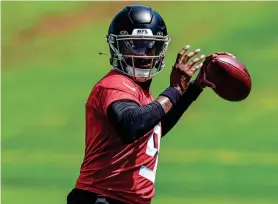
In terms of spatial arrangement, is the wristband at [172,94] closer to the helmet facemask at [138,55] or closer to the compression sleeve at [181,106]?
the helmet facemask at [138,55]

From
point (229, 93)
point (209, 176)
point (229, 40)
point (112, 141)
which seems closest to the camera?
point (112, 141)

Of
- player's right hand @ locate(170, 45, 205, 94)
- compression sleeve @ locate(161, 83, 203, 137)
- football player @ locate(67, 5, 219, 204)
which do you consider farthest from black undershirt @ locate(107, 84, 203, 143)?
compression sleeve @ locate(161, 83, 203, 137)

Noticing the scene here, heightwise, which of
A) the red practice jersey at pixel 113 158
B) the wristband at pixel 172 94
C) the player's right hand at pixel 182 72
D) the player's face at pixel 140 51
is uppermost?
the player's face at pixel 140 51

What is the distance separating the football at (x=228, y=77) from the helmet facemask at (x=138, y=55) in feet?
1.05

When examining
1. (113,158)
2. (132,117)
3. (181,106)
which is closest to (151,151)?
(113,158)

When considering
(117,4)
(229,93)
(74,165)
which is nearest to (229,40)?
(117,4)

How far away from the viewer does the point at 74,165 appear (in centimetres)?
677

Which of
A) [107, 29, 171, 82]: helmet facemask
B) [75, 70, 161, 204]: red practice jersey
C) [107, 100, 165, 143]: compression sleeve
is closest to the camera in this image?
[107, 100, 165, 143]: compression sleeve

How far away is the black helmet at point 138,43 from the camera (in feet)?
12.1

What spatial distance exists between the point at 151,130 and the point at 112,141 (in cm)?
21

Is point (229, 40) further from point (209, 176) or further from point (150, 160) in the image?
point (150, 160)

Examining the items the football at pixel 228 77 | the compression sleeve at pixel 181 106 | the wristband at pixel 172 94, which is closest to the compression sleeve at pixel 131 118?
the wristband at pixel 172 94

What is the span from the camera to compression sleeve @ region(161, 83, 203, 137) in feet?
13.5

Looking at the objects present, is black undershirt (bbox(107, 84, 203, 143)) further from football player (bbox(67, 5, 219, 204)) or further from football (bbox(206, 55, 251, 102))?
football (bbox(206, 55, 251, 102))
